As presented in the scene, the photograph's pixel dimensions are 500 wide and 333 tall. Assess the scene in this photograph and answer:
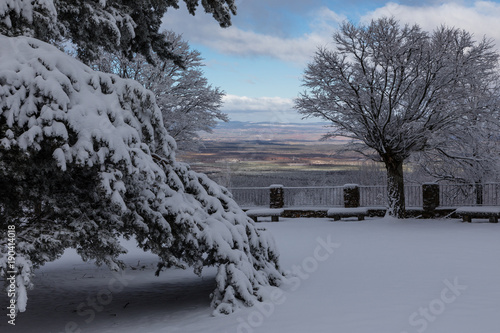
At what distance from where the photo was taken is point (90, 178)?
576 centimetres

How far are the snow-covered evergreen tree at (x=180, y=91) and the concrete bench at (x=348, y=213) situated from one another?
9.77 metres

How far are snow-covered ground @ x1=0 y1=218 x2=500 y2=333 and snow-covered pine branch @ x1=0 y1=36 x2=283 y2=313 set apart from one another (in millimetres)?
747

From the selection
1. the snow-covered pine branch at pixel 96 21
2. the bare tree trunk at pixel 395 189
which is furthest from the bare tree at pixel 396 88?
the snow-covered pine branch at pixel 96 21

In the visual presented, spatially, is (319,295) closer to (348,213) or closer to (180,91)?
(348,213)

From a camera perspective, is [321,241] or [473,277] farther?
[321,241]

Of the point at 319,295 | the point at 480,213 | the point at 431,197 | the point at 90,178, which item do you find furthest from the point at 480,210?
the point at 90,178

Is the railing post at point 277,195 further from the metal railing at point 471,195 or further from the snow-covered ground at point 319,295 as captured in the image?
the snow-covered ground at point 319,295

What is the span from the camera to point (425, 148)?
17.8 meters

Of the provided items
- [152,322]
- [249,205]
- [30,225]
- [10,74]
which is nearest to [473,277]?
[152,322]

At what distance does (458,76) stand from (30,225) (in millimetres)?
15523

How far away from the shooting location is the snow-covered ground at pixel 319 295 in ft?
18.9

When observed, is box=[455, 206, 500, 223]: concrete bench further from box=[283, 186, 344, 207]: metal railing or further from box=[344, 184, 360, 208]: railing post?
box=[283, 186, 344, 207]: metal railing

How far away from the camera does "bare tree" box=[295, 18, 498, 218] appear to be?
1650 cm

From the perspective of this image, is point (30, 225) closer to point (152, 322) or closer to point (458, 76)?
point (152, 322)
